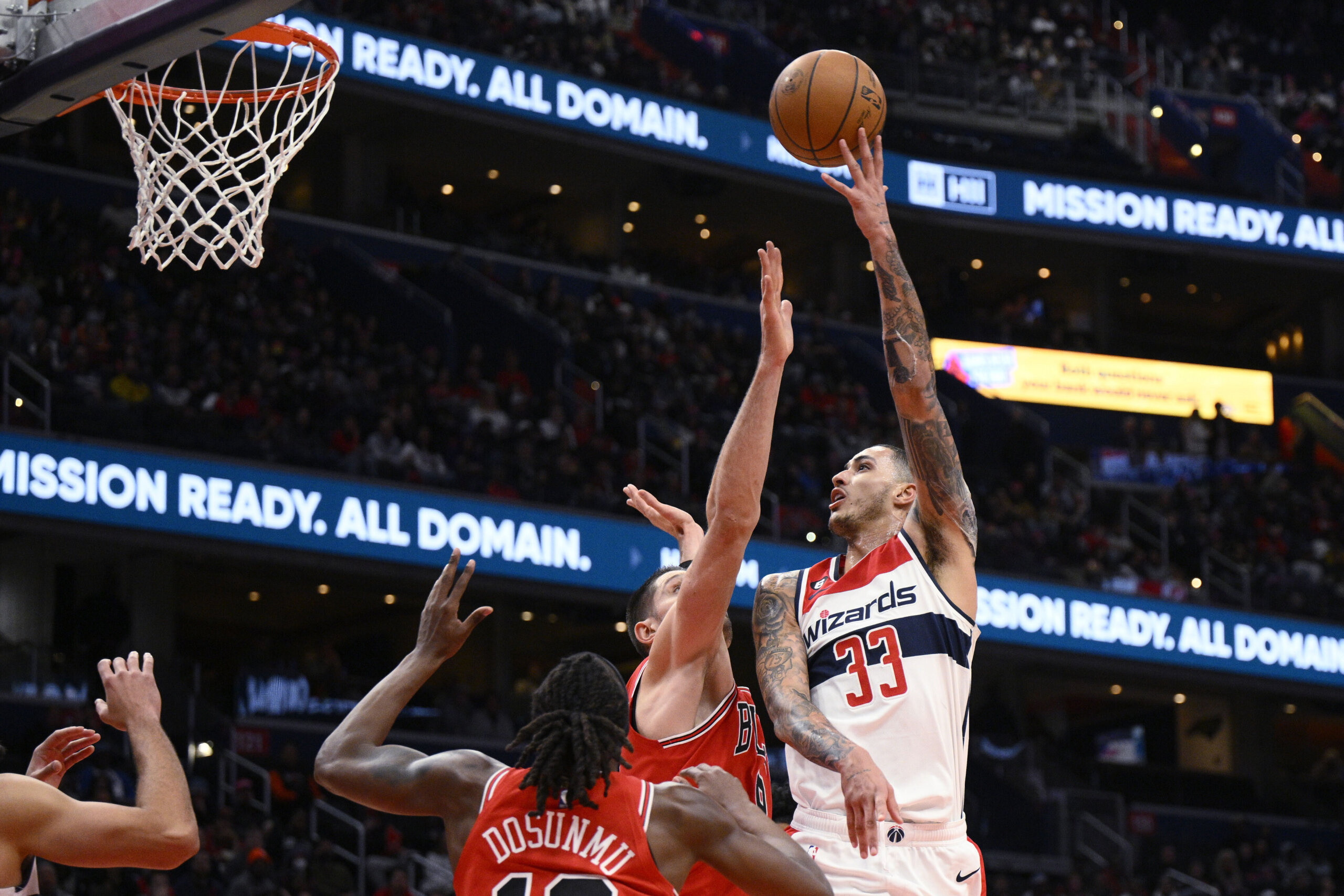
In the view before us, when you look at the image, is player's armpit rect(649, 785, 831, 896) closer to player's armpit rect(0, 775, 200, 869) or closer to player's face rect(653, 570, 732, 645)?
player's armpit rect(0, 775, 200, 869)

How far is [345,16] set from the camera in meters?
21.4

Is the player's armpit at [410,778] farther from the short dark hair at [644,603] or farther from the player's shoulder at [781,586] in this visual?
the player's shoulder at [781,586]

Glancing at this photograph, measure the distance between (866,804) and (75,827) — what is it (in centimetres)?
190

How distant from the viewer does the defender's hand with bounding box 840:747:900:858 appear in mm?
4582

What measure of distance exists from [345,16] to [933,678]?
58.2 feet

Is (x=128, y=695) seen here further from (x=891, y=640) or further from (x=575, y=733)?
(x=891, y=640)

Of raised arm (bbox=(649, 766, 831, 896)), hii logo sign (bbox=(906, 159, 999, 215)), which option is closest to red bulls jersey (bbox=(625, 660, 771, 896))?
raised arm (bbox=(649, 766, 831, 896))

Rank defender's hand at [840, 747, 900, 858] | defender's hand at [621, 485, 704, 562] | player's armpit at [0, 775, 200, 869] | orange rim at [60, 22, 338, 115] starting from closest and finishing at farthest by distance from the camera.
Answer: player's armpit at [0, 775, 200, 869]
defender's hand at [840, 747, 900, 858]
defender's hand at [621, 485, 704, 562]
orange rim at [60, 22, 338, 115]

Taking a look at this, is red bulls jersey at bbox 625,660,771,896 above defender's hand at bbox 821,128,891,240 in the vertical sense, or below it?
below

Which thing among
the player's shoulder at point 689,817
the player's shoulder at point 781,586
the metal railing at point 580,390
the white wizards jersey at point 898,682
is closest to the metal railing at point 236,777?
the metal railing at point 580,390

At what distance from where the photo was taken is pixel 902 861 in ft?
16.8

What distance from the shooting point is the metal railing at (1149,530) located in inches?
884

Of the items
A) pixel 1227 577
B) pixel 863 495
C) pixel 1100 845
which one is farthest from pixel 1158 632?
pixel 863 495

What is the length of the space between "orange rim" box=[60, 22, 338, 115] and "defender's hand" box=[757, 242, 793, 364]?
3513mm
